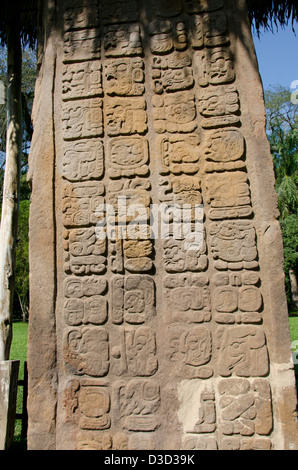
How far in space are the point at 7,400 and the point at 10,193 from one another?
2.29m

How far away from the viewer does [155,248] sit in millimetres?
2561

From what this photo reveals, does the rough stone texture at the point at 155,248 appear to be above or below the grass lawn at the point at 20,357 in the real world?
above

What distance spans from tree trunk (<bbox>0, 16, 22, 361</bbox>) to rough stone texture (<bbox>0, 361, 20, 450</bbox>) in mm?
643

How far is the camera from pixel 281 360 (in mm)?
2334

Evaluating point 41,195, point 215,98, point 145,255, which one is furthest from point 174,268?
point 215,98

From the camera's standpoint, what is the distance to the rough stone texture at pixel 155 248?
2.35m

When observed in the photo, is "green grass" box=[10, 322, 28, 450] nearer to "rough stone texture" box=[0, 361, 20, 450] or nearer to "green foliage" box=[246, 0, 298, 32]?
"rough stone texture" box=[0, 361, 20, 450]

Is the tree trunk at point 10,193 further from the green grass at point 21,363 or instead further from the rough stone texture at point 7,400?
the green grass at point 21,363

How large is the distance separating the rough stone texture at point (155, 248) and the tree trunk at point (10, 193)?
181 cm

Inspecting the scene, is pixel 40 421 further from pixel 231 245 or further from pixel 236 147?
pixel 236 147

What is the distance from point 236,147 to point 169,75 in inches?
29.0

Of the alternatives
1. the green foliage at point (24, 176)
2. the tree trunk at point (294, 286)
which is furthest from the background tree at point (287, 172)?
the green foliage at point (24, 176)

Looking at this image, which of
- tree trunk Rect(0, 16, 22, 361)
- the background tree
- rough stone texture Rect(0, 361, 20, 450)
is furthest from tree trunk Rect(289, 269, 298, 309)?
rough stone texture Rect(0, 361, 20, 450)

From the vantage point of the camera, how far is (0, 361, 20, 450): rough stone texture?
10.9ft
